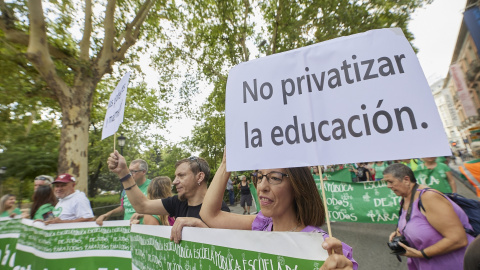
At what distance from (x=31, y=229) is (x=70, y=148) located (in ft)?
15.5

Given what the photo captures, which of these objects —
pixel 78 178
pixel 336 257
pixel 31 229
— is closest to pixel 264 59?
pixel 336 257

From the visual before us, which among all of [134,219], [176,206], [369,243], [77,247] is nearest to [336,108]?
[176,206]

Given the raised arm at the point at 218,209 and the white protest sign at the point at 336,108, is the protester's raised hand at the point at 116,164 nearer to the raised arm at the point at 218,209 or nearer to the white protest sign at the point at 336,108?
the raised arm at the point at 218,209

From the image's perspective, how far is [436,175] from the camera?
16.0 feet

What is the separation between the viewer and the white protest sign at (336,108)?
1.07 meters

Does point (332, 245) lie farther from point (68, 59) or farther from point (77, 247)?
point (68, 59)

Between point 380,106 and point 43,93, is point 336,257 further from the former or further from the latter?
point 43,93

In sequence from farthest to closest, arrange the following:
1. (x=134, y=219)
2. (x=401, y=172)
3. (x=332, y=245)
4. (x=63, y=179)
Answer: (x=63, y=179)
(x=134, y=219)
(x=401, y=172)
(x=332, y=245)

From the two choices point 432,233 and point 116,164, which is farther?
point 116,164

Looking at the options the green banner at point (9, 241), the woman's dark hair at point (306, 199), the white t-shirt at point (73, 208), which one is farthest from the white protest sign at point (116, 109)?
the green banner at point (9, 241)

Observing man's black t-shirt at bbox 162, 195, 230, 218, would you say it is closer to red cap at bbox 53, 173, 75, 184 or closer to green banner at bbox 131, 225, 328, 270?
green banner at bbox 131, 225, 328, 270

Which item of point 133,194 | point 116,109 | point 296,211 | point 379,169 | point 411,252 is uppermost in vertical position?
point 116,109

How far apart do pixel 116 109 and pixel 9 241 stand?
8.57ft

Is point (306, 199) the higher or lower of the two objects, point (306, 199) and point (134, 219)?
the higher
